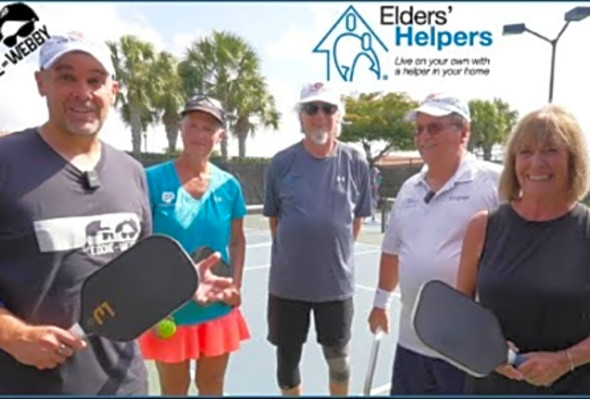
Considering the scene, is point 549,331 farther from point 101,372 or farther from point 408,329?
point 101,372

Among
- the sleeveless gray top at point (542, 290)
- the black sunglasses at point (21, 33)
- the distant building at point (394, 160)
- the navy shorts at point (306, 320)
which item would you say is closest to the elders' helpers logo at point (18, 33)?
the black sunglasses at point (21, 33)

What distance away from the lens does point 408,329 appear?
238cm

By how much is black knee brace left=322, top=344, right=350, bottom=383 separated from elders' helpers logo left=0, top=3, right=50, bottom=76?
232 cm

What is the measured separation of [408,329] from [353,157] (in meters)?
1.23

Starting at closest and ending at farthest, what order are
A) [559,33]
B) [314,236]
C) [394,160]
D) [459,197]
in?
[459,197] < [314,236] < [559,33] < [394,160]

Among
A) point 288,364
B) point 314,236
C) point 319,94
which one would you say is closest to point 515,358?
point 314,236

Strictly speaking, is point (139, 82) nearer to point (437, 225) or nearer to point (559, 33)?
point (559, 33)

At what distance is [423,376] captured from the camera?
2.29m

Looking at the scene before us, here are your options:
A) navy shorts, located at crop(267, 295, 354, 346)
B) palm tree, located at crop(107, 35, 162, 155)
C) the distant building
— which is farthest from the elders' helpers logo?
the distant building

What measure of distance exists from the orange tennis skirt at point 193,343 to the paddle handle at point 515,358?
5.00 ft

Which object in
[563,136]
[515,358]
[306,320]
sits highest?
[563,136]

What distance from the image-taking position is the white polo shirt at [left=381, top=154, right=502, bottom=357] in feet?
7.36

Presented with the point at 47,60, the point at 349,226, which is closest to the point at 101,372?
the point at 47,60

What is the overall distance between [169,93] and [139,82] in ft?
3.51
